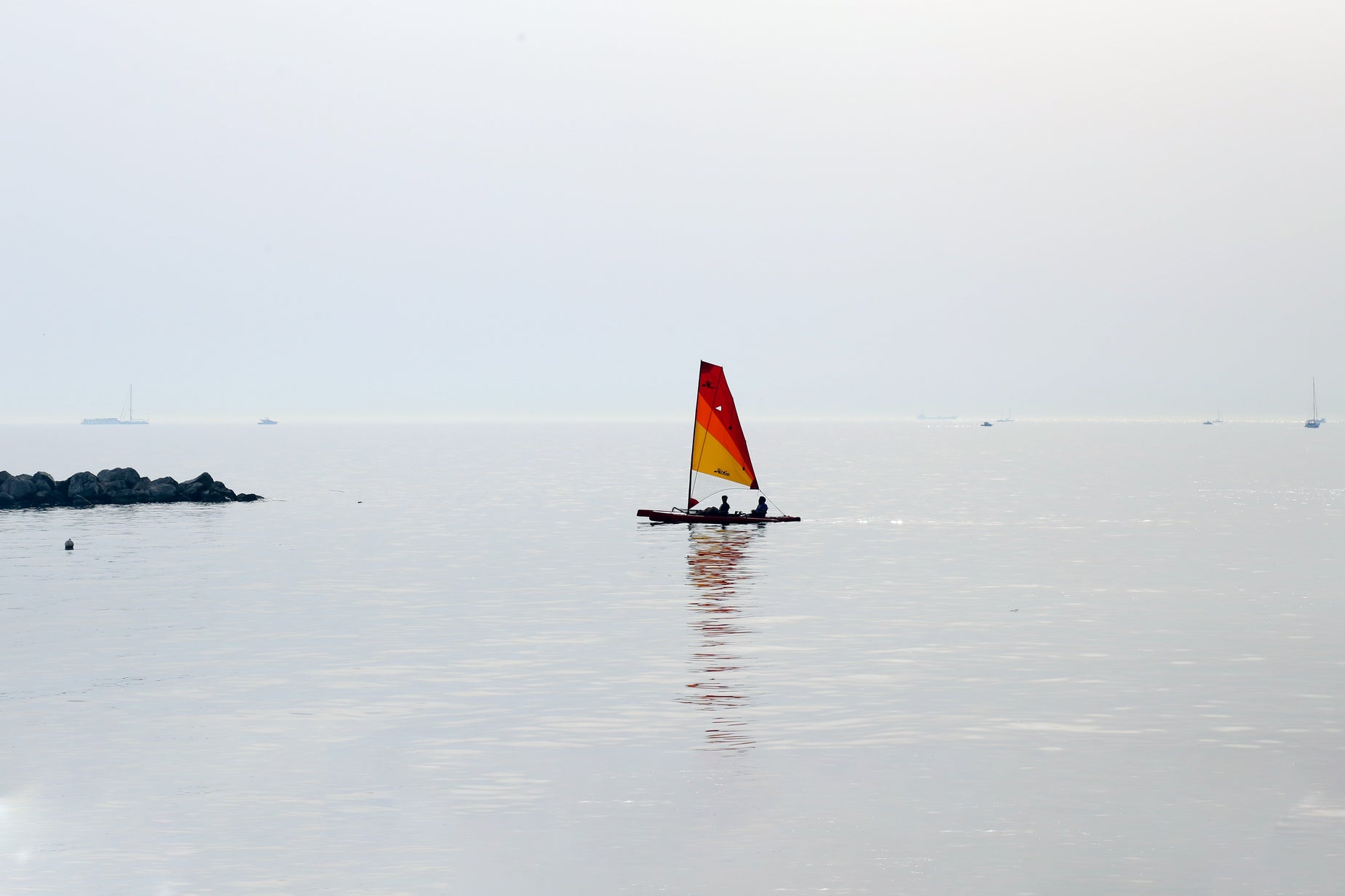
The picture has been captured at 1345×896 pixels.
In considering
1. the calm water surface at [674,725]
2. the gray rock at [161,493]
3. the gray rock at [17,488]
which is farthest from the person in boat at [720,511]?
the gray rock at [17,488]

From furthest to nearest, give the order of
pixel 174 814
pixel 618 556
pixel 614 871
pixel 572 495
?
pixel 572 495 < pixel 618 556 < pixel 174 814 < pixel 614 871

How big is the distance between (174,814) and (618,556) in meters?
49.3

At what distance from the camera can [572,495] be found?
13125cm

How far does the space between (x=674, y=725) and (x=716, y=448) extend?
55742 millimetres

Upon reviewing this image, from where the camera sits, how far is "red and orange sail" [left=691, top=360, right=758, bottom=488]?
81.8 metres

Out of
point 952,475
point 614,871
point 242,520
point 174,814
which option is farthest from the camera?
point 952,475

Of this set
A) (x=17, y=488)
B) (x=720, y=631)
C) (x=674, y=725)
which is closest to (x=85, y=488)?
(x=17, y=488)

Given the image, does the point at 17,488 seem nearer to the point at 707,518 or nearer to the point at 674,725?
the point at 707,518

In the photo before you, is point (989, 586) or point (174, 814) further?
point (989, 586)

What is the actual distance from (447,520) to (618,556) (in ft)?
101

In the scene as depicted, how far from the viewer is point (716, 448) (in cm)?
8369

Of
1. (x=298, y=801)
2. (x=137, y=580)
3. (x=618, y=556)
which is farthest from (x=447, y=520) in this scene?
(x=298, y=801)

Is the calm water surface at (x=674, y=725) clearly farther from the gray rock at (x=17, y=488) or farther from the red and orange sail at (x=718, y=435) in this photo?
the gray rock at (x=17, y=488)

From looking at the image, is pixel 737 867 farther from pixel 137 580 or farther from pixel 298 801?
pixel 137 580
